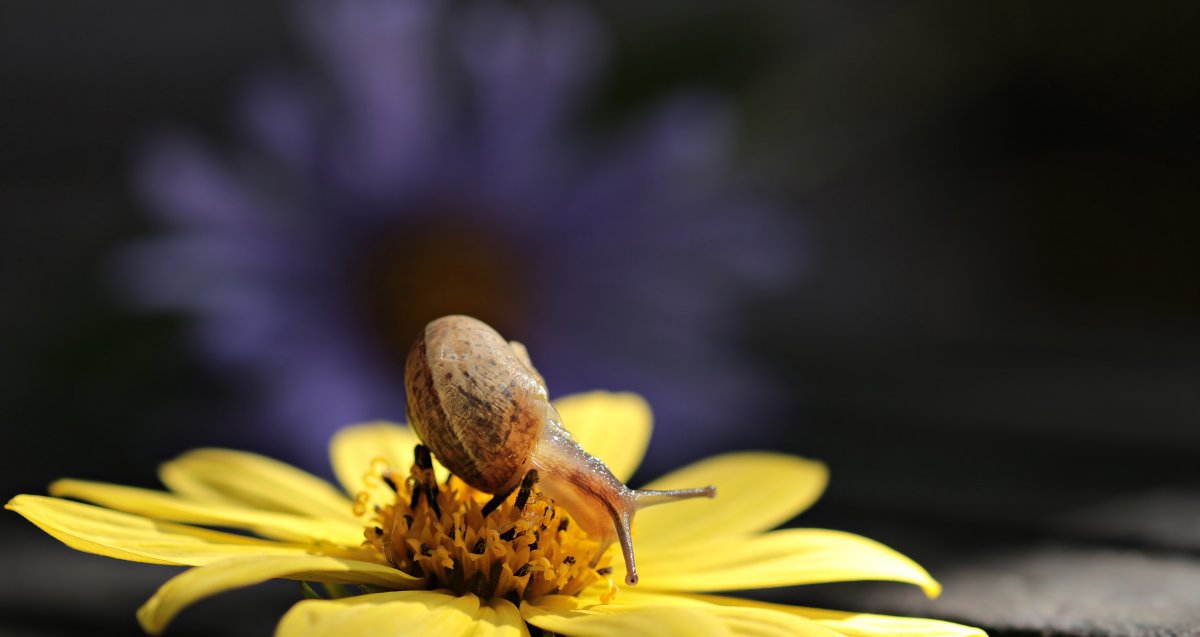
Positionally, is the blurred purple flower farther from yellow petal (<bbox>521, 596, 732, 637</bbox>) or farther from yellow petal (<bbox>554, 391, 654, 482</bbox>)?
yellow petal (<bbox>521, 596, 732, 637</bbox>)

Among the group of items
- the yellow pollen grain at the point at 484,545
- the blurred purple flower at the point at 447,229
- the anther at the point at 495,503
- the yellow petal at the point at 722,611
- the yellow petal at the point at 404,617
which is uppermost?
the blurred purple flower at the point at 447,229

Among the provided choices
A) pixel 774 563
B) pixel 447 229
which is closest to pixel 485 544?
pixel 774 563

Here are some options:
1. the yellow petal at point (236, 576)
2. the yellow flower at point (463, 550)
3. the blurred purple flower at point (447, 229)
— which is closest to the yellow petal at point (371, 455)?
the yellow flower at point (463, 550)

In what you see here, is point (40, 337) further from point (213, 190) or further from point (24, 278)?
point (24, 278)

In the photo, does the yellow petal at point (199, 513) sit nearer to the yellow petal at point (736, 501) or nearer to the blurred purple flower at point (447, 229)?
the yellow petal at point (736, 501)

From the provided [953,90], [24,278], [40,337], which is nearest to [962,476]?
[40,337]
